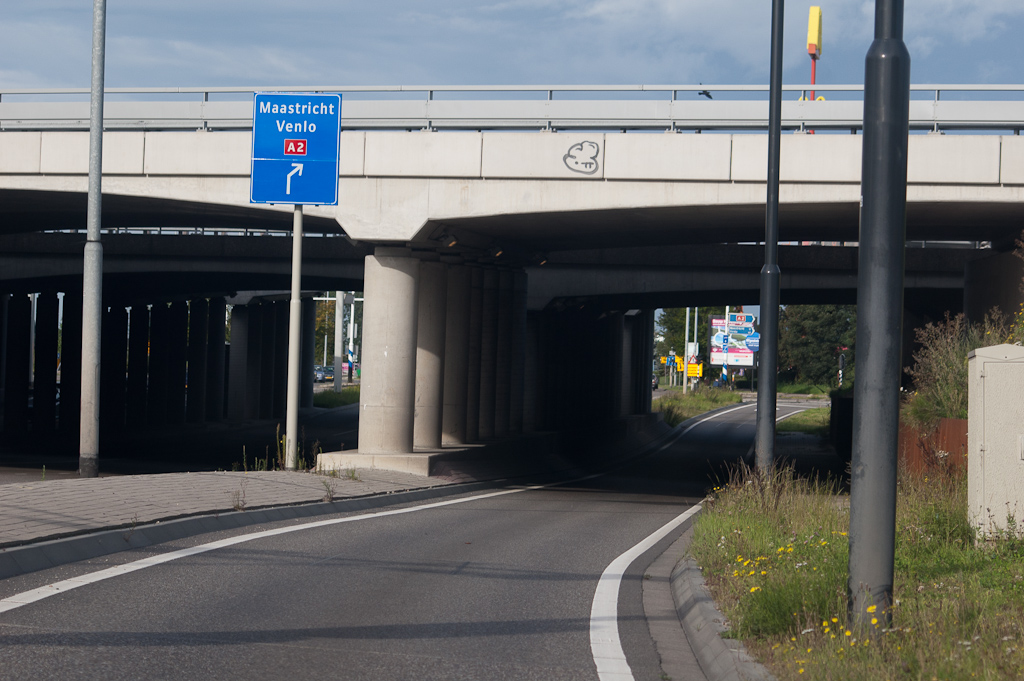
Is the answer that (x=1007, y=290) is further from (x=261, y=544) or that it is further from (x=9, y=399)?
(x=9, y=399)

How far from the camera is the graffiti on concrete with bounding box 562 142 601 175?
18.9 metres

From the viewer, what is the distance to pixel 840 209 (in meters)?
19.0

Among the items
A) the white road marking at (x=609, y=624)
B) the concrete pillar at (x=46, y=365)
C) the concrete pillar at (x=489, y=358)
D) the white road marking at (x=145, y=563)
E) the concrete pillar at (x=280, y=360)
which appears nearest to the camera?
the white road marking at (x=609, y=624)

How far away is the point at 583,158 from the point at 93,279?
28.1 ft

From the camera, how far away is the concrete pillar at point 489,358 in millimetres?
26047

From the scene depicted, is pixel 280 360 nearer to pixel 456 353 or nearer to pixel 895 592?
pixel 456 353

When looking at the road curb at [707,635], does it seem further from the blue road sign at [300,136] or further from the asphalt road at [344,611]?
the blue road sign at [300,136]

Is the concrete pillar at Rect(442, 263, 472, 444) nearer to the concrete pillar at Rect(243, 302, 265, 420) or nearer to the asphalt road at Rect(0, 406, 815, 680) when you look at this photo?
the asphalt road at Rect(0, 406, 815, 680)

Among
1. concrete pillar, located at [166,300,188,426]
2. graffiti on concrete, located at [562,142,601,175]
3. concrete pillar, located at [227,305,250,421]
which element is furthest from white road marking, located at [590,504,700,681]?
concrete pillar, located at [227,305,250,421]

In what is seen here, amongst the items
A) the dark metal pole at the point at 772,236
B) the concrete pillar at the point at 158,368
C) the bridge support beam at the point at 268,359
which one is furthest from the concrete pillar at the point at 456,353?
the bridge support beam at the point at 268,359

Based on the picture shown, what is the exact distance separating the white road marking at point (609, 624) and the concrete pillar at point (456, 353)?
40.3 feet

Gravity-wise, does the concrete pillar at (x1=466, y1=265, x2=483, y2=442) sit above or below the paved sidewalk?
above

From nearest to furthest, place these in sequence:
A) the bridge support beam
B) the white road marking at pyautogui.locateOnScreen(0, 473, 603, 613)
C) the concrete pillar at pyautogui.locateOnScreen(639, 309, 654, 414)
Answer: the white road marking at pyautogui.locateOnScreen(0, 473, 603, 613) → the concrete pillar at pyautogui.locateOnScreen(639, 309, 654, 414) → the bridge support beam

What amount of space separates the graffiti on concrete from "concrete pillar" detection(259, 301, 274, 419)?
3557 centimetres
